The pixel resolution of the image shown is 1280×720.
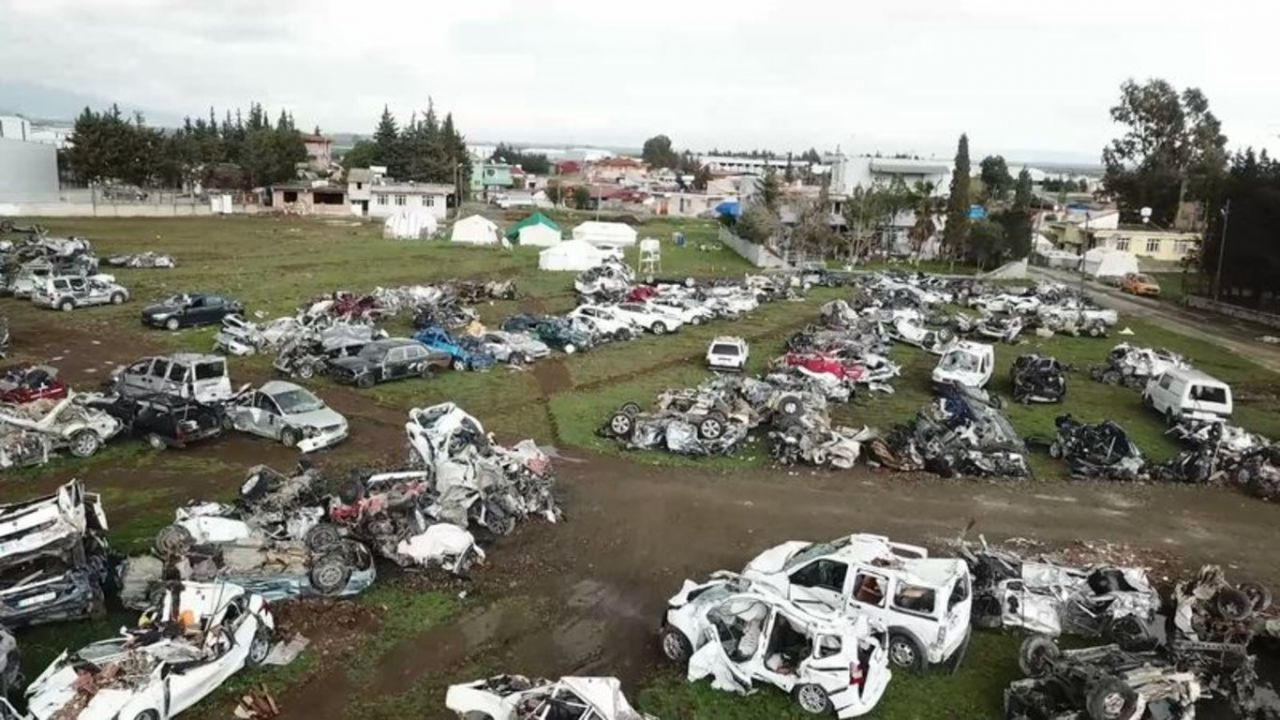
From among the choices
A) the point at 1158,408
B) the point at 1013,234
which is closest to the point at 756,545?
the point at 1158,408

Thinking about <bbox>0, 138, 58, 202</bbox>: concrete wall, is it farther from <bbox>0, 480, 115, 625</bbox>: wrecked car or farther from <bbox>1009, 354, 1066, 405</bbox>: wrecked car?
<bbox>1009, 354, 1066, 405</bbox>: wrecked car

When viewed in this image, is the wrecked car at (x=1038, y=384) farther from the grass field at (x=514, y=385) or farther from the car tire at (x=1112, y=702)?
the car tire at (x=1112, y=702)

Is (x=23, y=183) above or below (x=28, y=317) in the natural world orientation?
above

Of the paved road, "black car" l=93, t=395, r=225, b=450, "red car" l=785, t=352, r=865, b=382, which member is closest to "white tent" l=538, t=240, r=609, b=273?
"red car" l=785, t=352, r=865, b=382

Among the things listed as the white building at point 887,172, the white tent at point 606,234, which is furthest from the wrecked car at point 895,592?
the white building at point 887,172

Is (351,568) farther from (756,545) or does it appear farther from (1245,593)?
(1245,593)

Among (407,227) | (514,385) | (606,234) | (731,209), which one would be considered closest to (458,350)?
(514,385)

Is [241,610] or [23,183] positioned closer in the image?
[241,610]
